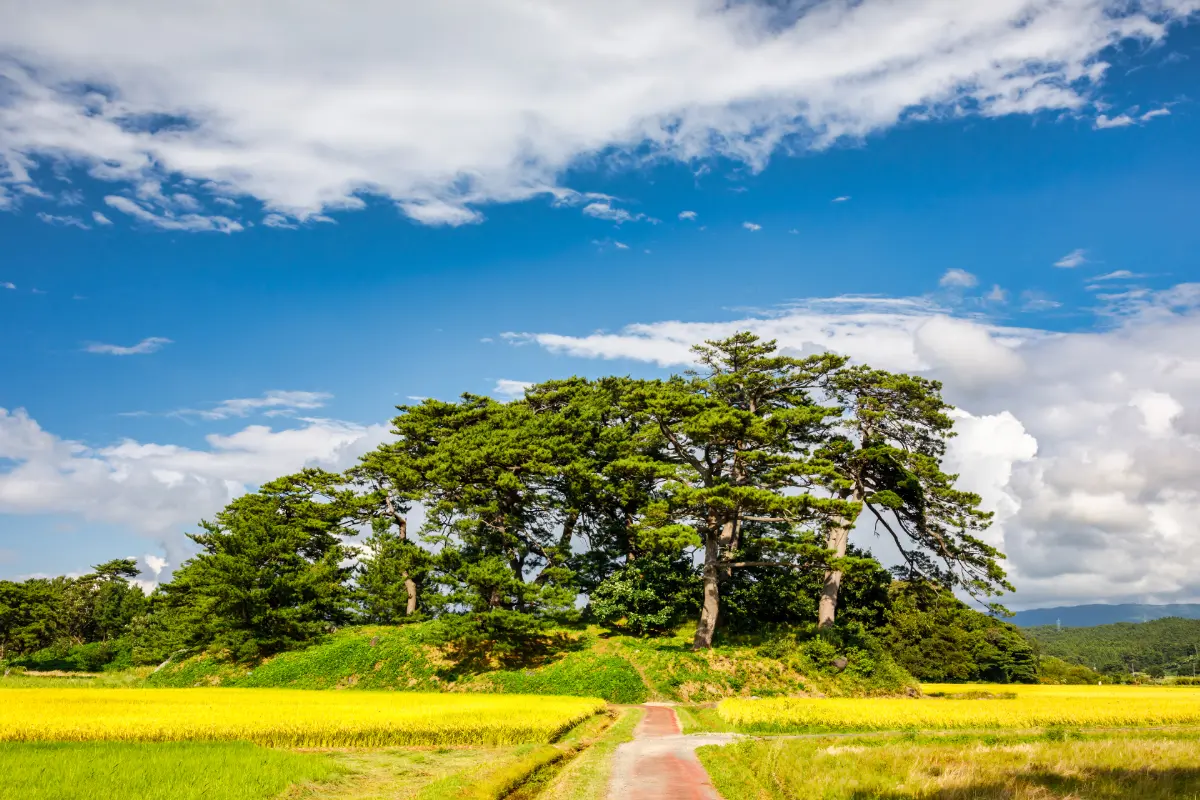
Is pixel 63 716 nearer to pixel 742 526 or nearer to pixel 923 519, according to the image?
pixel 742 526

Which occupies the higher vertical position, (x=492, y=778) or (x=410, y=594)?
(x=410, y=594)

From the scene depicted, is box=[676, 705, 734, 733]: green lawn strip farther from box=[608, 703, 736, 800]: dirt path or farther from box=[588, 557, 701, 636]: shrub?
box=[588, 557, 701, 636]: shrub

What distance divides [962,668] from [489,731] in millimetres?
48511

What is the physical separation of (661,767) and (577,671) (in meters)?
19.9

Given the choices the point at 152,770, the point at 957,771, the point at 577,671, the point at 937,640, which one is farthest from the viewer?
the point at 937,640

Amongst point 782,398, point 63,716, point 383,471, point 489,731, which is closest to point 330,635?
point 383,471

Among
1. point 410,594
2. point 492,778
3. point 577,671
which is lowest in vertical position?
point 577,671

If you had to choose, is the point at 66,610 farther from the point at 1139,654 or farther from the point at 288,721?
the point at 1139,654

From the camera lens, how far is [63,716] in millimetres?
19359

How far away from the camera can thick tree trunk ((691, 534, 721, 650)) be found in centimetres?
3656

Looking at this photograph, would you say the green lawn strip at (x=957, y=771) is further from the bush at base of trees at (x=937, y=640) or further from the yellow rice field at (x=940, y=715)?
the bush at base of trees at (x=937, y=640)

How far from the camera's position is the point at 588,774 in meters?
14.7

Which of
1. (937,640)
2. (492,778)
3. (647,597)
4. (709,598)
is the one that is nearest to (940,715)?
(709,598)

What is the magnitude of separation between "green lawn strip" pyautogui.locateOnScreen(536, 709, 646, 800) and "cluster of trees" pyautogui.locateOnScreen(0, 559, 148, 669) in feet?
211
